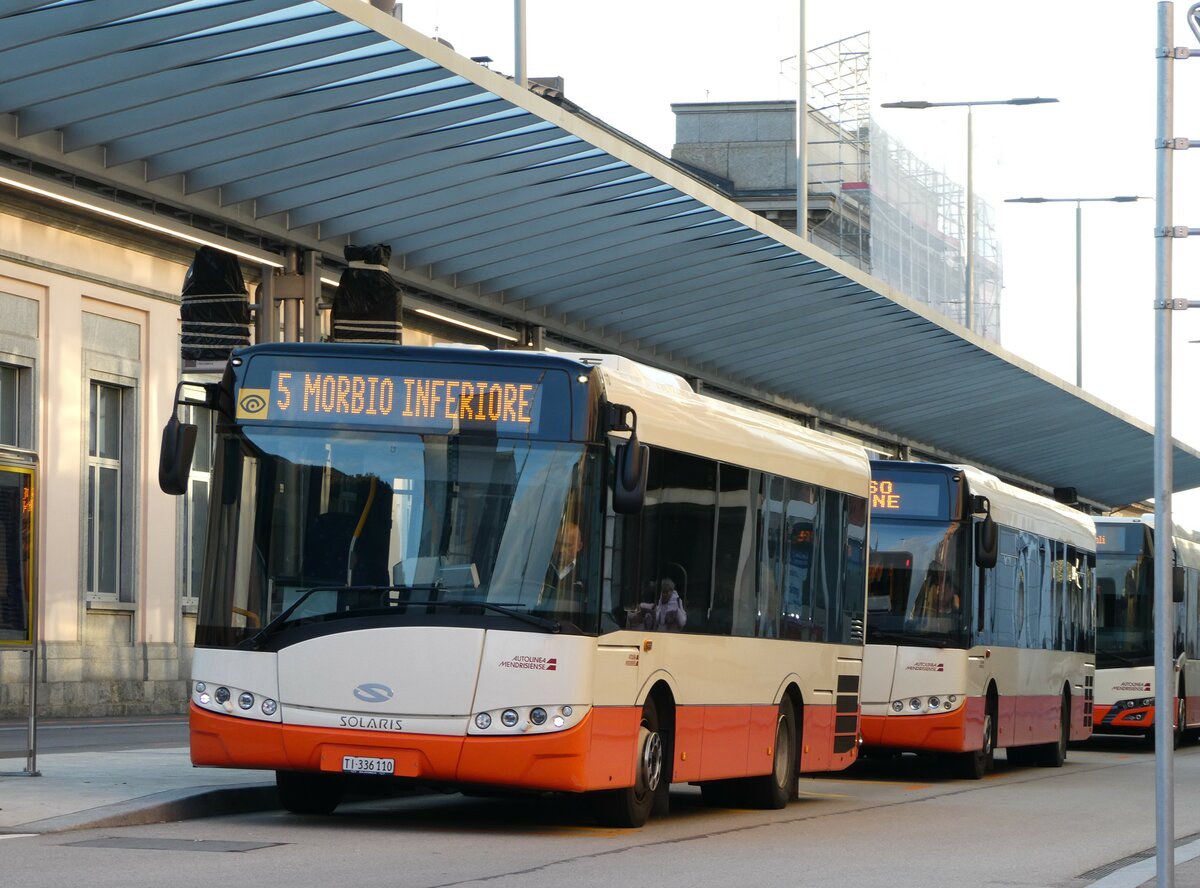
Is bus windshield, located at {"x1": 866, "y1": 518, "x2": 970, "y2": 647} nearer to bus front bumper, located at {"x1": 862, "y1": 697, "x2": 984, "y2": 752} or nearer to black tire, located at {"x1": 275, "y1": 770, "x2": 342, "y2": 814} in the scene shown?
bus front bumper, located at {"x1": 862, "y1": 697, "x2": 984, "y2": 752}

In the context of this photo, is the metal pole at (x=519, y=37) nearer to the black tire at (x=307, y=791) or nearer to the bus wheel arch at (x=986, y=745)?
the bus wheel arch at (x=986, y=745)

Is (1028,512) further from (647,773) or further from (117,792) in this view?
(117,792)

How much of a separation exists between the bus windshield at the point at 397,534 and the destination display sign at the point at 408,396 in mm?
89

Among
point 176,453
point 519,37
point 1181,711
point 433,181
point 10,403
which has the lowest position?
point 1181,711

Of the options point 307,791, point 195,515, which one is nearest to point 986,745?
point 307,791

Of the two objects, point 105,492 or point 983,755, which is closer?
point 983,755

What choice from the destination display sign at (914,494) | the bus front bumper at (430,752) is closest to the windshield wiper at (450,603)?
the bus front bumper at (430,752)

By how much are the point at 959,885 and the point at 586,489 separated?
3.16m

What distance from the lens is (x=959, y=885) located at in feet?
34.9

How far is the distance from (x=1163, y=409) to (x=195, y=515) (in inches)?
1036

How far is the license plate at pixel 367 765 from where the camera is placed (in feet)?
40.0

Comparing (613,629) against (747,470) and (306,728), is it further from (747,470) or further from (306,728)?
(747,470)

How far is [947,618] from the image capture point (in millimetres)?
20875

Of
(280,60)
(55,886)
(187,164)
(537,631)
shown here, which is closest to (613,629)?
(537,631)
